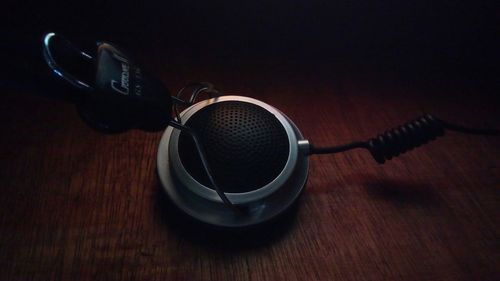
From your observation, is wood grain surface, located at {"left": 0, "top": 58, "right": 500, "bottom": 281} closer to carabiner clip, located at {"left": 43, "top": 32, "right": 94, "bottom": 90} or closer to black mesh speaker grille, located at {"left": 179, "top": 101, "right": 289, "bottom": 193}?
black mesh speaker grille, located at {"left": 179, "top": 101, "right": 289, "bottom": 193}

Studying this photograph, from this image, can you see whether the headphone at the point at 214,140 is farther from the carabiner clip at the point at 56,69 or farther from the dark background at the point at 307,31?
the dark background at the point at 307,31

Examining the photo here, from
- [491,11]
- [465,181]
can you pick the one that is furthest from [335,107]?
[491,11]

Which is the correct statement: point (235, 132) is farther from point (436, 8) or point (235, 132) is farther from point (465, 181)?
point (436, 8)

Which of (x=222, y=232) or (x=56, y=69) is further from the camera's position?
(x=222, y=232)

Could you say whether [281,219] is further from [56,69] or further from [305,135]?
[56,69]

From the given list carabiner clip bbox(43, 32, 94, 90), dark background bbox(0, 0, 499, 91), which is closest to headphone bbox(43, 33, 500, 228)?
carabiner clip bbox(43, 32, 94, 90)

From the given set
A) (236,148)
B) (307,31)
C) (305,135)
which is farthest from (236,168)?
(307,31)
